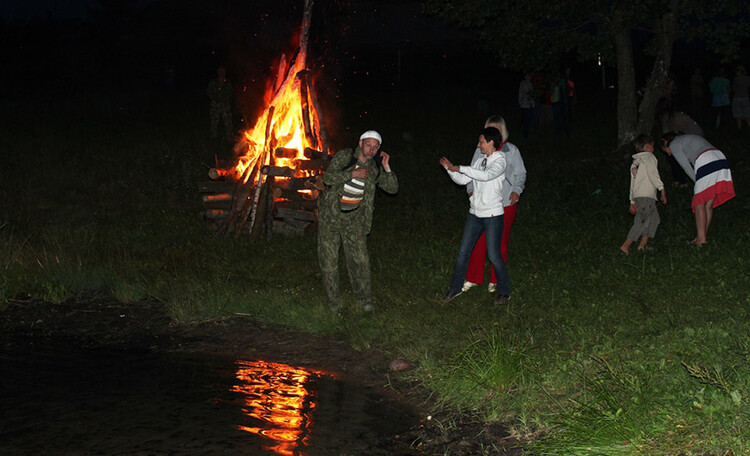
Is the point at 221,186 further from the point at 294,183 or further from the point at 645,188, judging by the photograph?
the point at 645,188

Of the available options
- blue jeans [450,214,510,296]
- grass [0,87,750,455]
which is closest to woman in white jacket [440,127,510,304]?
blue jeans [450,214,510,296]

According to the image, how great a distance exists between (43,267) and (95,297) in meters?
1.10

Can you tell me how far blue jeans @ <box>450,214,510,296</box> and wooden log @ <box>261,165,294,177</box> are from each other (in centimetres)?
518

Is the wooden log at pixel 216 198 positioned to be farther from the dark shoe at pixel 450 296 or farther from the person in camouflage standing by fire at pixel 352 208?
the dark shoe at pixel 450 296

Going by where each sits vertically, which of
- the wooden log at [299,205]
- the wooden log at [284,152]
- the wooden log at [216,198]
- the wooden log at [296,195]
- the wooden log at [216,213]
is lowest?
the wooden log at [216,213]

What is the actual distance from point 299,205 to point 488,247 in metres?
5.53

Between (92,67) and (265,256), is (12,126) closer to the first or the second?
(265,256)

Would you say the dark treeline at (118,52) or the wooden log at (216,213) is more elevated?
the dark treeline at (118,52)

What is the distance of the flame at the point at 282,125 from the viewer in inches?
545

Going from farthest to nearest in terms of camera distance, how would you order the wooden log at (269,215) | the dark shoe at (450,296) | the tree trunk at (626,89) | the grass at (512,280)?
the tree trunk at (626,89), the wooden log at (269,215), the dark shoe at (450,296), the grass at (512,280)

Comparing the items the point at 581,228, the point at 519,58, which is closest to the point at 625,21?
the point at 519,58

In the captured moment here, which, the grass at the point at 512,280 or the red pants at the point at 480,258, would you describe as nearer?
the grass at the point at 512,280

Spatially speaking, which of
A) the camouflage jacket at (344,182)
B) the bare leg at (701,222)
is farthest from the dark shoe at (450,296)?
the bare leg at (701,222)

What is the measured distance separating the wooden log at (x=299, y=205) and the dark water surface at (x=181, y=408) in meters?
5.87
